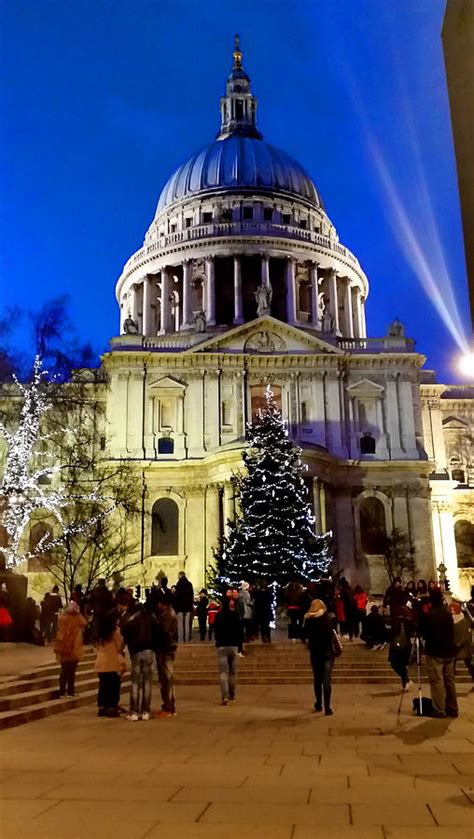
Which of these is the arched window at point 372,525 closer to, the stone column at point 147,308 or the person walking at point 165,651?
the stone column at point 147,308

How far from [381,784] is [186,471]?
43.1 metres

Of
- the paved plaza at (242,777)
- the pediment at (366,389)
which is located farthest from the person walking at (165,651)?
the pediment at (366,389)

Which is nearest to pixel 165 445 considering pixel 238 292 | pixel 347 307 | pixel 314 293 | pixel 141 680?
pixel 238 292

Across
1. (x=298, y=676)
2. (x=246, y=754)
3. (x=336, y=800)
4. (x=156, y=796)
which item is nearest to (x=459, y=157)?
(x=336, y=800)

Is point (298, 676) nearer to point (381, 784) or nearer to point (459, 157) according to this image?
point (381, 784)

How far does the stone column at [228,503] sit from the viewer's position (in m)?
46.9

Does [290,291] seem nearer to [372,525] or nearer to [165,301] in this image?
[165,301]

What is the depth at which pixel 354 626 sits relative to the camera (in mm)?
26281

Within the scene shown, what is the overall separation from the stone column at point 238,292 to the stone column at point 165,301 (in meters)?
6.49

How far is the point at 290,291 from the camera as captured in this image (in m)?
68.2

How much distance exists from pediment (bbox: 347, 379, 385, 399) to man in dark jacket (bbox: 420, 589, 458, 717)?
4101 cm

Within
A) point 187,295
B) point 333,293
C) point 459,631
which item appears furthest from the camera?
point 333,293

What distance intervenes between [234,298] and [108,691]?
56680 millimetres

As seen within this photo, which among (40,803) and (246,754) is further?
(246,754)
